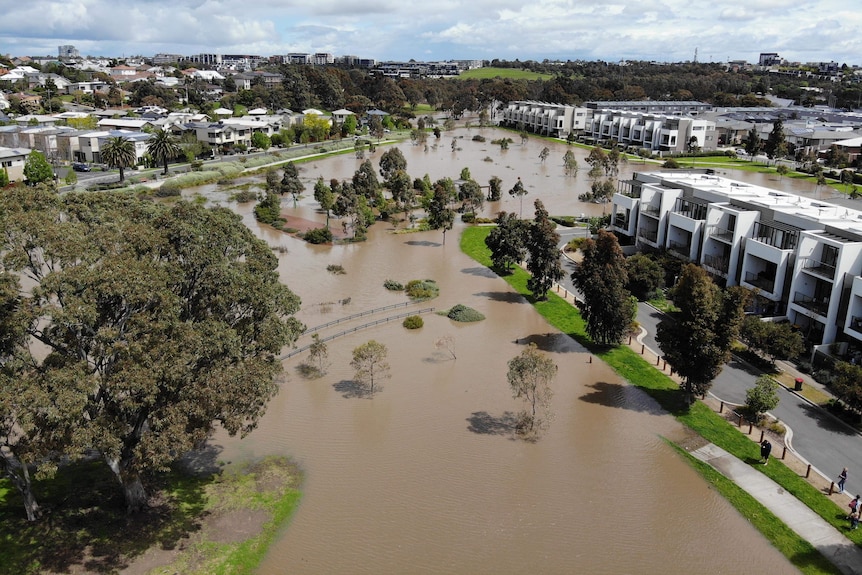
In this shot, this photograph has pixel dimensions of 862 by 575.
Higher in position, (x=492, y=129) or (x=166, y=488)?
(x=492, y=129)

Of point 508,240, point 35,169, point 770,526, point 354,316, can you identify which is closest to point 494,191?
point 508,240

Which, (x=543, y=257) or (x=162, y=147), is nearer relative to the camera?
(x=543, y=257)

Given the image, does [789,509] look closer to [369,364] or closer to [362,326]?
[369,364]

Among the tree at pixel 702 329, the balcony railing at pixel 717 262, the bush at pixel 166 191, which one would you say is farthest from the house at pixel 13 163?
the tree at pixel 702 329

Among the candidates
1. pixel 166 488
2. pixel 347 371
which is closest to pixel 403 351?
pixel 347 371

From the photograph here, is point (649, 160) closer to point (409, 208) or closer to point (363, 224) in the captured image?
point (409, 208)

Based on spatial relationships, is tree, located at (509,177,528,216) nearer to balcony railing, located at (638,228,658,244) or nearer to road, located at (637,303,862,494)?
balcony railing, located at (638,228,658,244)
